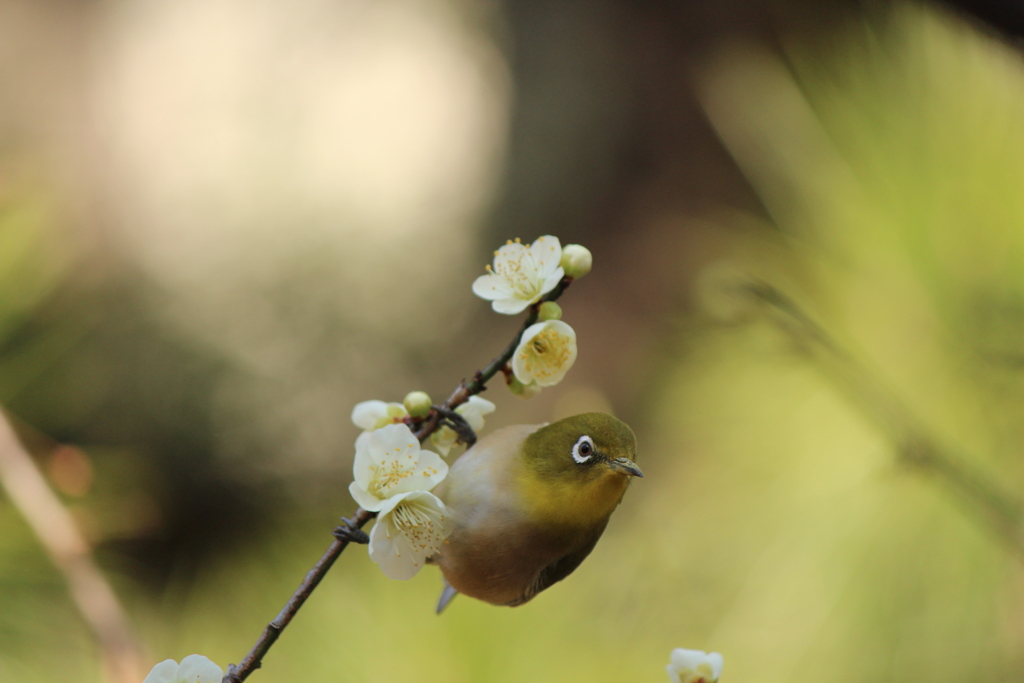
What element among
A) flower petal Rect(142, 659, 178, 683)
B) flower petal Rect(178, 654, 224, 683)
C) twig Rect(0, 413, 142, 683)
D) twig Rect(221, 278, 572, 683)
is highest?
twig Rect(221, 278, 572, 683)

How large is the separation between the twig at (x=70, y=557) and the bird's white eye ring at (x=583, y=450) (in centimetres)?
44

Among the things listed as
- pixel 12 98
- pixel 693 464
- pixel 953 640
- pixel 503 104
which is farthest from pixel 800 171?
pixel 12 98

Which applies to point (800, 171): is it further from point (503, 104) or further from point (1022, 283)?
point (503, 104)

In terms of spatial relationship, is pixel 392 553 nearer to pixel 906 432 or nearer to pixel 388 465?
pixel 388 465

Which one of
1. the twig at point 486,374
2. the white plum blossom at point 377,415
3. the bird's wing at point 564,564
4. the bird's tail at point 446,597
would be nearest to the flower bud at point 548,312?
the twig at point 486,374

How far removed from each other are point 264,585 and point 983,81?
A: 980 mm

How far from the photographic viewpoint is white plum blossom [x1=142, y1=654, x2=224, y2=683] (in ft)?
1.22

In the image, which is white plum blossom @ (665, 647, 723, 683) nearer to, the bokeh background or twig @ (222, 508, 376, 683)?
twig @ (222, 508, 376, 683)

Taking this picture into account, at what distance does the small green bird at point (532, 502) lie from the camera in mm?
552

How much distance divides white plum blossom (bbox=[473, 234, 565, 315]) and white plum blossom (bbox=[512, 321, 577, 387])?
18mm

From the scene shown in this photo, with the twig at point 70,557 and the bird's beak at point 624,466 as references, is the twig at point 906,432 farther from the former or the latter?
the twig at point 70,557

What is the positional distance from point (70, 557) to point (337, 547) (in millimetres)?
457

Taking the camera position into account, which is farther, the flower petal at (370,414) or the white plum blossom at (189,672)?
the flower petal at (370,414)

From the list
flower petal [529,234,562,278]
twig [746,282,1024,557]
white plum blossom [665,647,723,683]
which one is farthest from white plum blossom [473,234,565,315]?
twig [746,282,1024,557]
